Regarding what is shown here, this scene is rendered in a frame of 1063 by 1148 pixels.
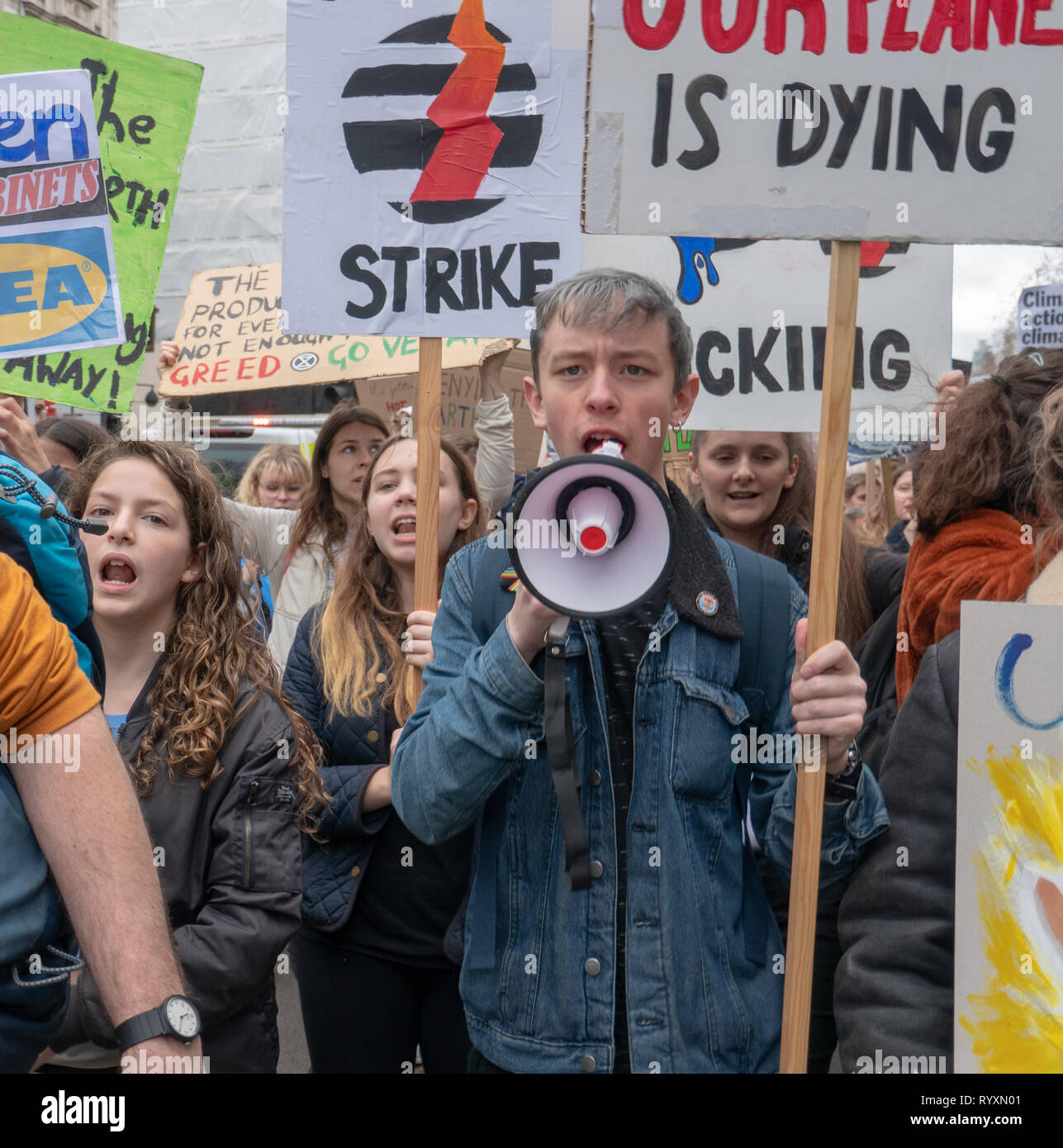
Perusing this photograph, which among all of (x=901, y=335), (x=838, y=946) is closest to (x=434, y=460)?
(x=838, y=946)

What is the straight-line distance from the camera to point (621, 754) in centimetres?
185

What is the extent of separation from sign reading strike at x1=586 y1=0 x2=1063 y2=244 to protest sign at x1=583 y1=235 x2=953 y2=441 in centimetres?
146

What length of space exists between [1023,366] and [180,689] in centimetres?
183

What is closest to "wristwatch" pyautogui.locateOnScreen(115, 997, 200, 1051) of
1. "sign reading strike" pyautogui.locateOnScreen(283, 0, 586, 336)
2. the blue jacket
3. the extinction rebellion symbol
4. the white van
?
the blue jacket

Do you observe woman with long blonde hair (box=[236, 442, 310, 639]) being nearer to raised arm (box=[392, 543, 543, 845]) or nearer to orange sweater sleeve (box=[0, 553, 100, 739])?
raised arm (box=[392, 543, 543, 845])

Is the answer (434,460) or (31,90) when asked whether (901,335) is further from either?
(31,90)

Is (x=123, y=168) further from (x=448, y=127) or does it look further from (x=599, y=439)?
A: (x=599, y=439)

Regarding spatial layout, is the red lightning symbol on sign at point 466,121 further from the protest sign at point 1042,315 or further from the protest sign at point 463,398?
the protest sign at point 1042,315

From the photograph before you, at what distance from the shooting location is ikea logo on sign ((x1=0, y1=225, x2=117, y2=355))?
352cm

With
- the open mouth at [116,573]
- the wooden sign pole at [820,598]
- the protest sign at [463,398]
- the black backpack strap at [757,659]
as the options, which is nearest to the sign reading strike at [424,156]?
the open mouth at [116,573]

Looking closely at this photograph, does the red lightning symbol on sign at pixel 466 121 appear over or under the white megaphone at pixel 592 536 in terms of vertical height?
over

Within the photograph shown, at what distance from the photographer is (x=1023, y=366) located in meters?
2.53

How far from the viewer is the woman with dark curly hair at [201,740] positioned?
90.6 inches

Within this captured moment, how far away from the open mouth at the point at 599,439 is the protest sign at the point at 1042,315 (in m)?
5.89
